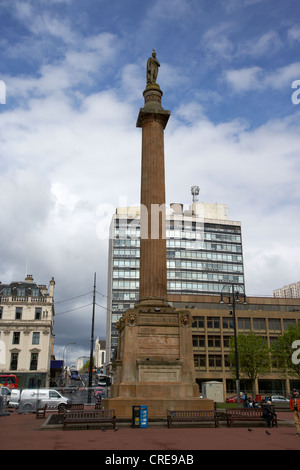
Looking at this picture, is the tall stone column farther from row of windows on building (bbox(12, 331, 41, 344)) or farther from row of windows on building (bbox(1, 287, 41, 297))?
row of windows on building (bbox(1, 287, 41, 297))

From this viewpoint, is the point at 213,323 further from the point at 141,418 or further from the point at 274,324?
the point at 141,418

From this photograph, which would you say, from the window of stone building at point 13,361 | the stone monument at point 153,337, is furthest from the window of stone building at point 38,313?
the stone monument at point 153,337

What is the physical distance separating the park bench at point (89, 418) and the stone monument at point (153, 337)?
1010 millimetres

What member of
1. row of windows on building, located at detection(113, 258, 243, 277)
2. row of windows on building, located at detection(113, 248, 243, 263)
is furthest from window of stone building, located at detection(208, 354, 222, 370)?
row of windows on building, located at detection(113, 248, 243, 263)

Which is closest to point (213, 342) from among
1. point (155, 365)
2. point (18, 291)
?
point (18, 291)

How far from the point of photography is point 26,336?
63.1m

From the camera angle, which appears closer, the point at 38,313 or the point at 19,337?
the point at 19,337

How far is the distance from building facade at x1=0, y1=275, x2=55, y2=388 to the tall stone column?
43784mm

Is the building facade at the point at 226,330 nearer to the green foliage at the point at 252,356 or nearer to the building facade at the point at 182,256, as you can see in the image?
the green foliage at the point at 252,356

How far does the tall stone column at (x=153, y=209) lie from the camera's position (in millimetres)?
22938

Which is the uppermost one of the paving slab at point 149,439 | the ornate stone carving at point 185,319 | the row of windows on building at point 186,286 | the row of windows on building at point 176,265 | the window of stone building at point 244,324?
the row of windows on building at point 176,265

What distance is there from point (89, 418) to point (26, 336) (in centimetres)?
4930

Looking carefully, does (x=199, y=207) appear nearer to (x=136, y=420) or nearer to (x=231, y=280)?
(x=231, y=280)
